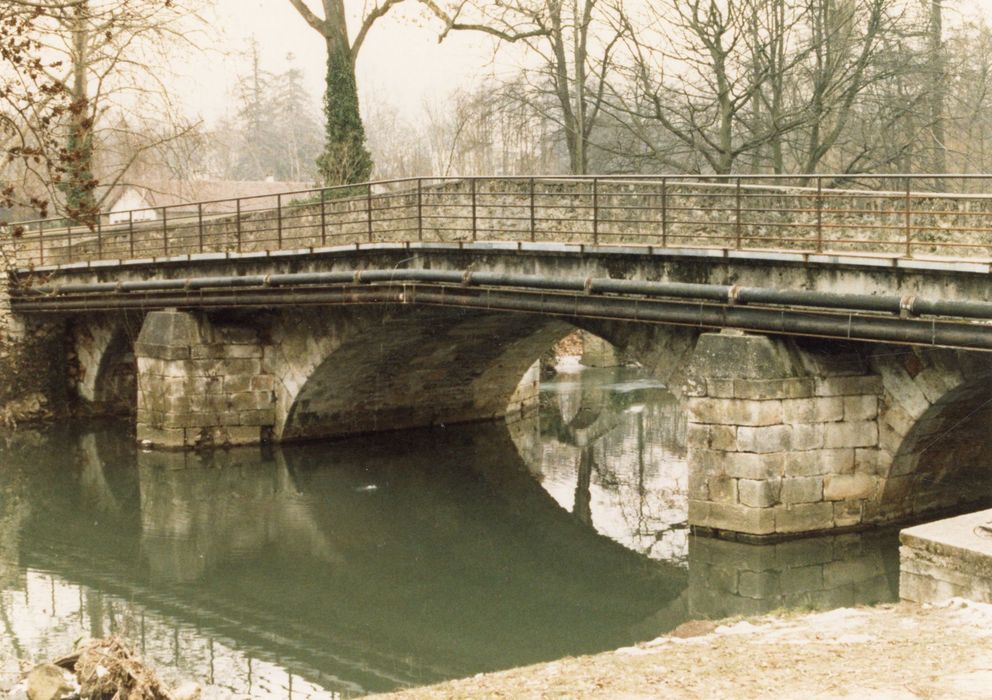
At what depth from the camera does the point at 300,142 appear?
3029 inches

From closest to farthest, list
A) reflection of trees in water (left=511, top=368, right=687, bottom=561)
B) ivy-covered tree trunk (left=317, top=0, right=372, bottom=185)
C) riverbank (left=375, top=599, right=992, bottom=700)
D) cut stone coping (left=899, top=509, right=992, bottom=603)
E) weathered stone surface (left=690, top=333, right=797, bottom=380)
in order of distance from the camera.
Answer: riverbank (left=375, top=599, right=992, bottom=700) < cut stone coping (left=899, top=509, right=992, bottom=603) < weathered stone surface (left=690, top=333, right=797, bottom=380) < reflection of trees in water (left=511, top=368, right=687, bottom=561) < ivy-covered tree trunk (left=317, top=0, right=372, bottom=185)

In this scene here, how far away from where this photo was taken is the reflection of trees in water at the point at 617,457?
15.4 metres

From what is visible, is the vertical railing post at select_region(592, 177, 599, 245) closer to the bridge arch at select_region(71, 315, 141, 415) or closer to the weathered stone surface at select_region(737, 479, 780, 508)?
the weathered stone surface at select_region(737, 479, 780, 508)

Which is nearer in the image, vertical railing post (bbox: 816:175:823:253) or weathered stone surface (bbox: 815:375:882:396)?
vertical railing post (bbox: 816:175:823:253)

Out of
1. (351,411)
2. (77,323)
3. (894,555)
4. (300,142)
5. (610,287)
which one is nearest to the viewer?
(894,555)

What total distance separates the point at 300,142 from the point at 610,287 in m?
66.2

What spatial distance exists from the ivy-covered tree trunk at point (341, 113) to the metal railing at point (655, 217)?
5.28 metres

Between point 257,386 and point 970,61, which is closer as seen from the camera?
point 257,386

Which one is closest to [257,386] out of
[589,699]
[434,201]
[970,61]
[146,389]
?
[146,389]

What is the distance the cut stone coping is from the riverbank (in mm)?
126

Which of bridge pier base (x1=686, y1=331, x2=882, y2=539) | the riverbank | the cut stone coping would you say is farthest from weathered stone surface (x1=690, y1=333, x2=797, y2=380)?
the riverbank

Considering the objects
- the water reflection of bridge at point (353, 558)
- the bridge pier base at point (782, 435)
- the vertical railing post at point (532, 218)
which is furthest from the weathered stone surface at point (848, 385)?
the vertical railing post at point (532, 218)

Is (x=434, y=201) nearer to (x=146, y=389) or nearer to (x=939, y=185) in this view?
(x=146, y=389)

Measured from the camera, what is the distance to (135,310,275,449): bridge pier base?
20031 mm
